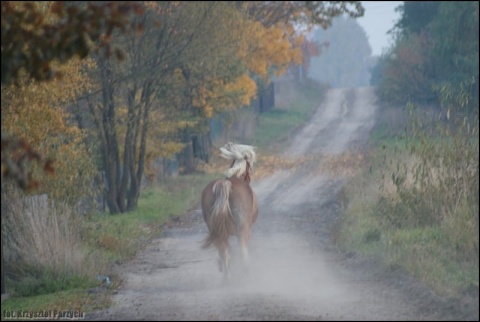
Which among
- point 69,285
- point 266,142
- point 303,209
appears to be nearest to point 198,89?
point 303,209

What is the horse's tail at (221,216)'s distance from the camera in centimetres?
1382

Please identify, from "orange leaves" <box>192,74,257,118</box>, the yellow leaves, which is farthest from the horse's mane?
the yellow leaves

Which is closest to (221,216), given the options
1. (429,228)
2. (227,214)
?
(227,214)

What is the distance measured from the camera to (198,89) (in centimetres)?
3400

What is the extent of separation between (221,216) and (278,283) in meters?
1.34

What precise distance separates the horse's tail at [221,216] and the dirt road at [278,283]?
2.02 ft

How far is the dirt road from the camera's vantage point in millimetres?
10383

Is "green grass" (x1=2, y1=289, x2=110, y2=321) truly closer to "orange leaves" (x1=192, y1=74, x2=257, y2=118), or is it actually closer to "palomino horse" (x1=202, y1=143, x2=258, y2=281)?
"palomino horse" (x1=202, y1=143, x2=258, y2=281)

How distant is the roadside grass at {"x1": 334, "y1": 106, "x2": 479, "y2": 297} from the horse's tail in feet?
7.96

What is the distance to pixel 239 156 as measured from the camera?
14.8m

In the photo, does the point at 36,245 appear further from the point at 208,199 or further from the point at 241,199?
the point at 241,199

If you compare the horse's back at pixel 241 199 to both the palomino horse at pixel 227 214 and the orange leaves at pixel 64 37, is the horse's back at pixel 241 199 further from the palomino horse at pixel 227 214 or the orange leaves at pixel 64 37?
the orange leaves at pixel 64 37

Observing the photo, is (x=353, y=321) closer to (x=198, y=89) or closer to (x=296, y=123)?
(x=198, y=89)

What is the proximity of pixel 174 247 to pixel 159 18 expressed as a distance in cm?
724
